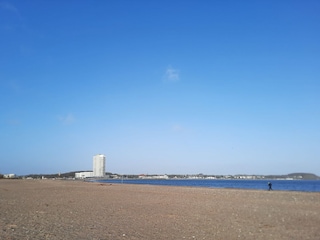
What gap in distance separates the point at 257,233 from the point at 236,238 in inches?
54.5

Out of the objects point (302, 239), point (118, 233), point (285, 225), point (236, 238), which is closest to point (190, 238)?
point (236, 238)

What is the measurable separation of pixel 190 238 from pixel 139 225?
118 inches

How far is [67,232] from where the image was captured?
34.9 ft

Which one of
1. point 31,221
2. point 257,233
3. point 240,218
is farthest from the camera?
point 240,218

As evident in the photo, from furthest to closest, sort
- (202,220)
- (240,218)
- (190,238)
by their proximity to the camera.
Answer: (240,218)
(202,220)
(190,238)

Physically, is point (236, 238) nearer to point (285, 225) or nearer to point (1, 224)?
point (285, 225)

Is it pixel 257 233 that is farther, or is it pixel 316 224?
pixel 316 224

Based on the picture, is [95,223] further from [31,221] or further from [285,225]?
[285,225]

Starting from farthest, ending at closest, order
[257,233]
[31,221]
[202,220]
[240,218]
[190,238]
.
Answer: [240,218] < [202,220] < [31,221] < [257,233] < [190,238]

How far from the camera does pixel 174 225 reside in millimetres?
13031

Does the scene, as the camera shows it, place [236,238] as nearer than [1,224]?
Yes

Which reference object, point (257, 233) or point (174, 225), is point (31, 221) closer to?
point (174, 225)

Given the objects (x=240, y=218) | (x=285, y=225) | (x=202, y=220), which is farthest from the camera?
(x=240, y=218)

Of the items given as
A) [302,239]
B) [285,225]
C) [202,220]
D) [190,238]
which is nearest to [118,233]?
[190,238]
